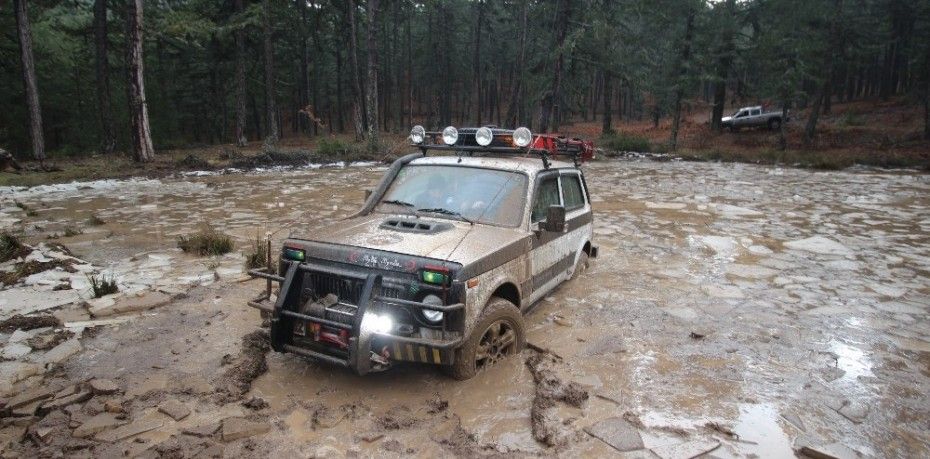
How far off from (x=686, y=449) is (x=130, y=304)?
5.64 metres

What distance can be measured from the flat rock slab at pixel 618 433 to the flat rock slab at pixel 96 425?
3.30 meters

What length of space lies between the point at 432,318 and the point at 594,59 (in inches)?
1054

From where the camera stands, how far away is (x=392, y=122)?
5044cm

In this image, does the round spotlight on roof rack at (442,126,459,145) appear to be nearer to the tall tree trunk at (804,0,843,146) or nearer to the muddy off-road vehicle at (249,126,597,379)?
the muddy off-road vehicle at (249,126,597,379)

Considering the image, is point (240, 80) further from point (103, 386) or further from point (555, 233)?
point (103, 386)

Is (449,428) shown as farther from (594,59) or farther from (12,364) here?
(594,59)

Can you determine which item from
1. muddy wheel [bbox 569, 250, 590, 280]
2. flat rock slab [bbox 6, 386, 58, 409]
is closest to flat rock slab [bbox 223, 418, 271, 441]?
flat rock slab [bbox 6, 386, 58, 409]

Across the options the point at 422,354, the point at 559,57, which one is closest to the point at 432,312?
the point at 422,354

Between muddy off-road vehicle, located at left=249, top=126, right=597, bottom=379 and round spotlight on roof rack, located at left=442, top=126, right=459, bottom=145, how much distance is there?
2 centimetres

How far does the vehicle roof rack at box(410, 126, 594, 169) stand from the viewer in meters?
5.66

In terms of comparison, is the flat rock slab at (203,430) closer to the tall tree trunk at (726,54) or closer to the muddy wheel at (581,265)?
the muddy wheel at (581,265)

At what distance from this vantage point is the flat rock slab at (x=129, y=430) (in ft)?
11.5

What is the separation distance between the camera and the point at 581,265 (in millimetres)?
7336

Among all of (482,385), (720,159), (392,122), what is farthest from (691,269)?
(392,122)
